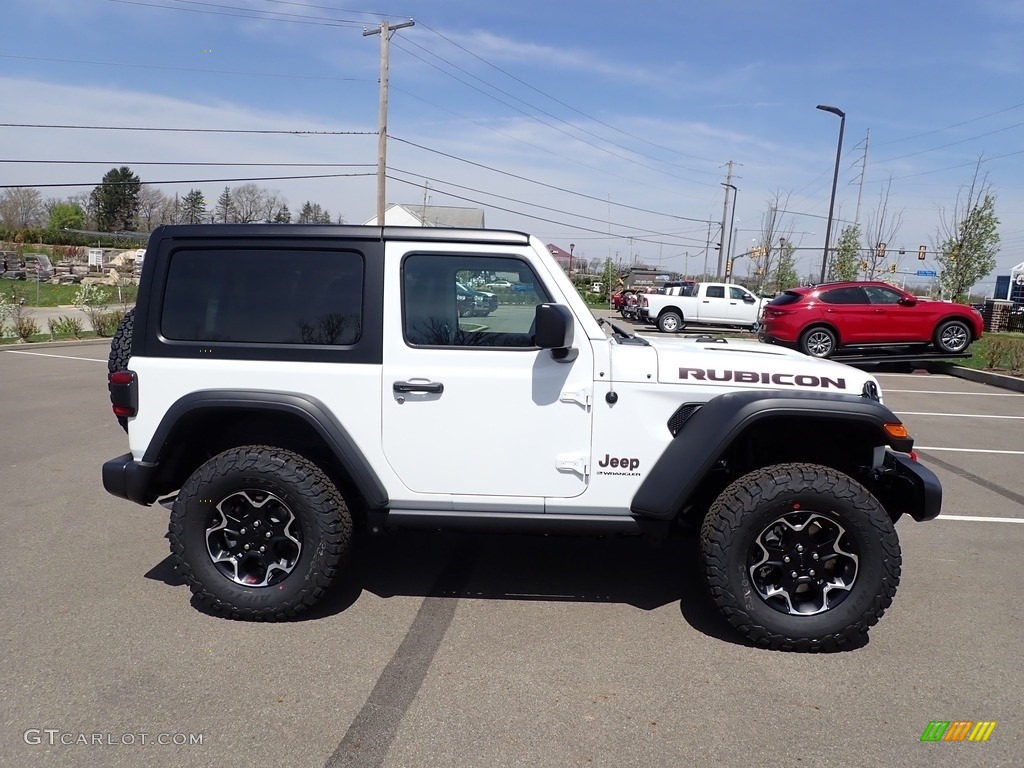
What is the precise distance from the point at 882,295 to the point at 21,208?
9451cm

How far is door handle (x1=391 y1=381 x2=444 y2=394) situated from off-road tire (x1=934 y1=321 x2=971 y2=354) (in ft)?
51.8

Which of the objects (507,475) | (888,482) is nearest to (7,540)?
(507,475)

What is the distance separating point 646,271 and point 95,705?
6544cm

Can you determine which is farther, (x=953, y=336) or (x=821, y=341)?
(x=821, y=341)

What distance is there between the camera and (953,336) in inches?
647

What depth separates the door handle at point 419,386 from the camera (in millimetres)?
3738

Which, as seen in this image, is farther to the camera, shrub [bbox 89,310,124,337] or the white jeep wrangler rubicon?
shrub [bbox 89,310,124,337]

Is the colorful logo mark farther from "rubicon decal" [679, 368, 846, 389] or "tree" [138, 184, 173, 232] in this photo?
"tree" [138, 184, 173, 232]

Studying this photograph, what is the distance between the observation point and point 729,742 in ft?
9.59

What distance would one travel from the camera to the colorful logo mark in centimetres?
299

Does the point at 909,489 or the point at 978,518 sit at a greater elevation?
the point at 909,489

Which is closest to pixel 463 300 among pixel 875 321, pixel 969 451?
pixel 969 451

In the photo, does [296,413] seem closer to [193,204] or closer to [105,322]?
[105,322]

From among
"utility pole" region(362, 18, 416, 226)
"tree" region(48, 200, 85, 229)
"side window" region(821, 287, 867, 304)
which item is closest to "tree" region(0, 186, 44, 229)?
"tree" region(48, 200, 85, 229)
